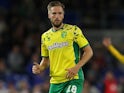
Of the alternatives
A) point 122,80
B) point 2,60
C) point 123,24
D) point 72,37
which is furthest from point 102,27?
point 72,37

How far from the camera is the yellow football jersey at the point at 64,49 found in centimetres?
899

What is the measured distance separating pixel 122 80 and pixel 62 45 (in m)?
8.64

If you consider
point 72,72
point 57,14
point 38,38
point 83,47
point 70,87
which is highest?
point 57,14

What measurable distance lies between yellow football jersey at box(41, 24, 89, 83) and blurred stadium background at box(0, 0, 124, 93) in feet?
19.2

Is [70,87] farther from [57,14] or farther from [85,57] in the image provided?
[57,14]

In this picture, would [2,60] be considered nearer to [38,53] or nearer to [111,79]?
[38,53]

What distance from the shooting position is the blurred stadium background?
15969 millimetres

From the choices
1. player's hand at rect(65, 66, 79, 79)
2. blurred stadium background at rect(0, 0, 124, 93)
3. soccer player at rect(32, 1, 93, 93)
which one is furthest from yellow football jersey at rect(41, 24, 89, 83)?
blurred stadium background at rect(0, 0, 124, 93)

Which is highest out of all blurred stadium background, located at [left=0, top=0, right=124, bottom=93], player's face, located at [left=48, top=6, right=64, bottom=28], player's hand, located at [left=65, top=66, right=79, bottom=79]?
player's face, located at [left=48, top=6, right=64, bottom=28]

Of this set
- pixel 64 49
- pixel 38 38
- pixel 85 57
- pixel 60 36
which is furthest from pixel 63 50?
pixel 38 38

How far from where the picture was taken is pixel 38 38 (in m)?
18.3

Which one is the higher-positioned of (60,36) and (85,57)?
(60,36)

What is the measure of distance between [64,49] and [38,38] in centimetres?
930

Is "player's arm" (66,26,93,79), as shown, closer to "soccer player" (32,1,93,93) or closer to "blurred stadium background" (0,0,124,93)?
"soccer player" (32,1,93,93)
